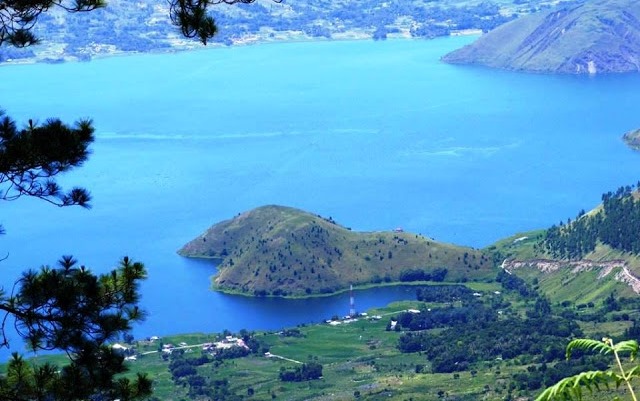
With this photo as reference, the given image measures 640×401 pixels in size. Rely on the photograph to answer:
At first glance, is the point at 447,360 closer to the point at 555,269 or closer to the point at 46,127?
the point at 555,269

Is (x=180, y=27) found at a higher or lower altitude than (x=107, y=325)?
higher

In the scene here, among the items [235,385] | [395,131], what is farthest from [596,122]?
[235,385]

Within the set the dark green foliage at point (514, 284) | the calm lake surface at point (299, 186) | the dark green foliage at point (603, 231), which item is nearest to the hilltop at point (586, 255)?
the dark green foliage at point (603, 231)

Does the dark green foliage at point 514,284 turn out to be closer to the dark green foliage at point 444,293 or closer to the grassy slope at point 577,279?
the grassy slope at point 577,279

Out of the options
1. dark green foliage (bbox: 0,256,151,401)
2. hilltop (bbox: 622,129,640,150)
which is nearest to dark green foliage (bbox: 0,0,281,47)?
dark green foliage (bbox: 0,256,151,401)

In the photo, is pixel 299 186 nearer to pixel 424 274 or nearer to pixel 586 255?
pixel 424 274

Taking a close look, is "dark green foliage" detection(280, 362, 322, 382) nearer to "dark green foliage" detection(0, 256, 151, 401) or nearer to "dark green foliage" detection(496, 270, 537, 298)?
"dark green foliage" detection(496, 270, 537, 298)
